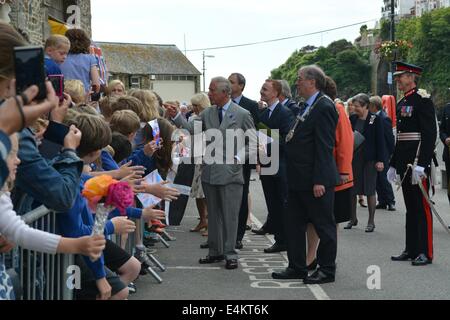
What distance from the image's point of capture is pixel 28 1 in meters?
13.6

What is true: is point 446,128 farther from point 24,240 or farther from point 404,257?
point 24,240

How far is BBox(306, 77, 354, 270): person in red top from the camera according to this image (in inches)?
297

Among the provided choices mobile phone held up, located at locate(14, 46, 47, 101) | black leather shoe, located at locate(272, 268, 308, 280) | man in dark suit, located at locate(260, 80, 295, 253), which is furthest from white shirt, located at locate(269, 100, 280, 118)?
mobile phone held up, located at locate(14, 46, 47, 101)

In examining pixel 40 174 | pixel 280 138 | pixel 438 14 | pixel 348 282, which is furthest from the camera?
pixel 438 14

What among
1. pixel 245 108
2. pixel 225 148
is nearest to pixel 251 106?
pixel 245 108

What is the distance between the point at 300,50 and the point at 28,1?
5766 inches

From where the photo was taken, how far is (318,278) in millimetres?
7102

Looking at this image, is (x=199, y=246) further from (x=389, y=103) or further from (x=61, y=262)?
(x=389, y=103)

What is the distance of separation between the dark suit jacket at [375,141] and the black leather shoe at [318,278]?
180 inches

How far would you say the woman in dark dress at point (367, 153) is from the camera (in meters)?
11.3

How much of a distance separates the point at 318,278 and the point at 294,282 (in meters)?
0.25

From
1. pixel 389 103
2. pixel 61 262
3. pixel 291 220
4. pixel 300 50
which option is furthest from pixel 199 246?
pixel 300 50

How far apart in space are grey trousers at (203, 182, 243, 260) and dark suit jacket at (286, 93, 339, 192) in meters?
1.01

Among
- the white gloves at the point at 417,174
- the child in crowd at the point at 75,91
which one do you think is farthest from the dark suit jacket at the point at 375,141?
the child in crowd at the point at 75,91
